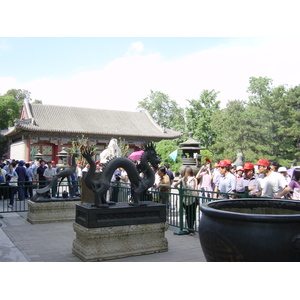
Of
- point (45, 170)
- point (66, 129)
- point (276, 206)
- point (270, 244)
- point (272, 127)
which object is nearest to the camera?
point (270, 244)

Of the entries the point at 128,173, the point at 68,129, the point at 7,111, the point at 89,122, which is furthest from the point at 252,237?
the point at 7,111

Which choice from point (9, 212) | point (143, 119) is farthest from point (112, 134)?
point (9, 212)

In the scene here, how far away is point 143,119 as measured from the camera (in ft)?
124

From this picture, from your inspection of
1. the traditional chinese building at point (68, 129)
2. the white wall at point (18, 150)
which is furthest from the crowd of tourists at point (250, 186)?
the white wall at point (18, 150)

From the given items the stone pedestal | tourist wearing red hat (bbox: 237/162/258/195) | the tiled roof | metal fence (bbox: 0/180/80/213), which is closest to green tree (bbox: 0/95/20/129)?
the tiled roof

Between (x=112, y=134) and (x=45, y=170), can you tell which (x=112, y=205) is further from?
(x=112, y=134)

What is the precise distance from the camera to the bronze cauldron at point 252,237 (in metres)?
2.47

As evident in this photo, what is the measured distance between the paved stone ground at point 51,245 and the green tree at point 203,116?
25.8m

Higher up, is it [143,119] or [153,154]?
[143,119]

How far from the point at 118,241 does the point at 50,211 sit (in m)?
3.54

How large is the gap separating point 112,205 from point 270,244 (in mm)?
2945

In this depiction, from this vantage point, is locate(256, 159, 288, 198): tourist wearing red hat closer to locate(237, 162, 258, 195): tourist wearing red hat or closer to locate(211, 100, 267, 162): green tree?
locate(237, 162, 258, 195): tourist wearing red hat

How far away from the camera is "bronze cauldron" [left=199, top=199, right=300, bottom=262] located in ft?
8.11

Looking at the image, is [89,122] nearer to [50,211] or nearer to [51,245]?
[50,211]
